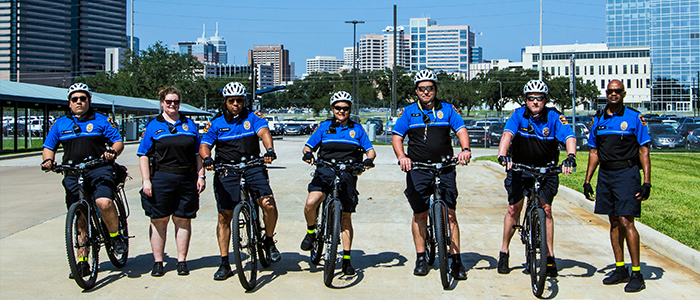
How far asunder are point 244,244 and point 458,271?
2046 millimetres

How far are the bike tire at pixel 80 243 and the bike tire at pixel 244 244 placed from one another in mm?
1306

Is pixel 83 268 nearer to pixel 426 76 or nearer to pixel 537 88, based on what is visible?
pixel 426 76

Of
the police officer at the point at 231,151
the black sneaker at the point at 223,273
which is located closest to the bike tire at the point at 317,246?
the police officer at the point at 231,151

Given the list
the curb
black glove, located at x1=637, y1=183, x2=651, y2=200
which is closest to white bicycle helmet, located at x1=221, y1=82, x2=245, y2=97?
black glove, located at x1=637, y1=183, x2=651, y2=200

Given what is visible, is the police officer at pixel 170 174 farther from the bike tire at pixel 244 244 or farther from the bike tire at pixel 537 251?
the bike tire at pixel 537 251

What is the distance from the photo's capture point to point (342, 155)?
5.98 m

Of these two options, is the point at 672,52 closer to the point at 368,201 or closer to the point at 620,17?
the point at 620,17

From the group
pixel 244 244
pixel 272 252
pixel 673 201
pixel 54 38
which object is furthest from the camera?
pixel 54 38

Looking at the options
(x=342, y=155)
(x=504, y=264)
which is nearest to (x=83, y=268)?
(x=342, y=155)

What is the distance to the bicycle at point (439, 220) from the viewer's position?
5.38 m

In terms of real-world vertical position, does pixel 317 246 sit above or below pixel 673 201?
below

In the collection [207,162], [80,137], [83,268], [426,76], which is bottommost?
[83,268]

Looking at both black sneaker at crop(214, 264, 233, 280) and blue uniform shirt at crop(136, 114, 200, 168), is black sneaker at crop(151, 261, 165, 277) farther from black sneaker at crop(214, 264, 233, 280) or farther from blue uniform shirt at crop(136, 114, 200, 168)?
blue uniform shirt at crop(136, 114, 200, 168)

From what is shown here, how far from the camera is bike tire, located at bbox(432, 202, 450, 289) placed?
5.36 m
